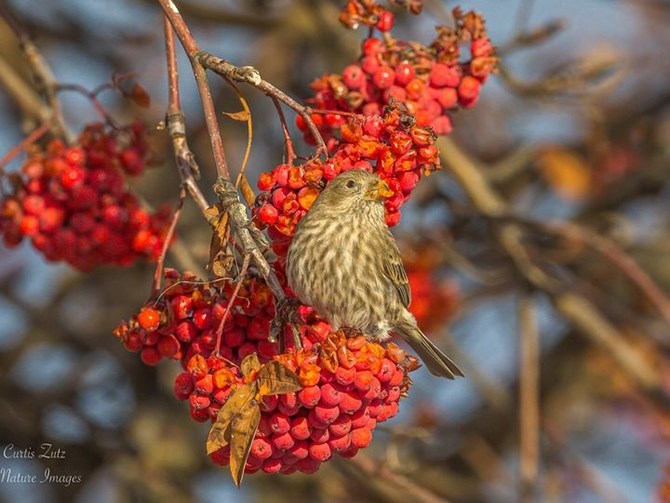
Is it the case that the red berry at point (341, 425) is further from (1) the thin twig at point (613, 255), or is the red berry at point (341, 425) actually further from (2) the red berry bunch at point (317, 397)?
(1) the thin twig at point (613, 255)

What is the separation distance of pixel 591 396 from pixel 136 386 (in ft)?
9.68

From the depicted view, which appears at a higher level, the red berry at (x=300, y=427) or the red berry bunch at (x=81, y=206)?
the red berry bunch at (x=81, y=206)

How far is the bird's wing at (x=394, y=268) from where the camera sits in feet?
11.6

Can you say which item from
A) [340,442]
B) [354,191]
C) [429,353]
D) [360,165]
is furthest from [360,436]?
[429,353]

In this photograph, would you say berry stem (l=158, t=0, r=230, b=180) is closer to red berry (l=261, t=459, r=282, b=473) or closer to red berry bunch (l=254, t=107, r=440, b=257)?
red berry bunch (l=254, t=107, r=440, b=257)

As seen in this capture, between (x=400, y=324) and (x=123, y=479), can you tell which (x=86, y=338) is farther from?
(x=400, y=324)

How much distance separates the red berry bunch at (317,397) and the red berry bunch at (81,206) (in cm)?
113

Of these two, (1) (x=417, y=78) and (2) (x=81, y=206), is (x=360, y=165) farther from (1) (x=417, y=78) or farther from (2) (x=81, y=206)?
(2) (x=81, y=206)

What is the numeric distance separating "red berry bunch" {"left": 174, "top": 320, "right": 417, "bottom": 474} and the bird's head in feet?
1.49

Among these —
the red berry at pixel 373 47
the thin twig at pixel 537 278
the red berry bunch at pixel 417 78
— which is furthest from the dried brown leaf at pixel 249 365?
the thin twig at pixel 537 278

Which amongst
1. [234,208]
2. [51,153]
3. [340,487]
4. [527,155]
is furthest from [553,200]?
[234,208]

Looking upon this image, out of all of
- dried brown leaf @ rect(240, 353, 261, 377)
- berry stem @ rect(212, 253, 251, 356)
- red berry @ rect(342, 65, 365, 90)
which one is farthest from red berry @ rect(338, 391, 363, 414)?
red berry @ rect(342, 65, 365, 90)

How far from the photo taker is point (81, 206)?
11.9 ft

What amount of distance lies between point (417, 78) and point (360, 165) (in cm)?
60
